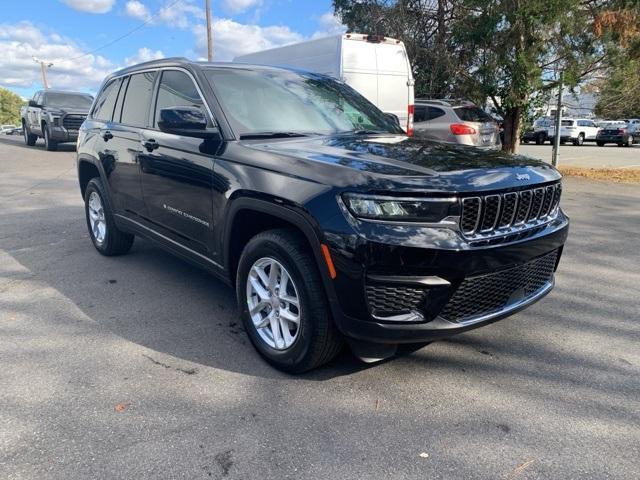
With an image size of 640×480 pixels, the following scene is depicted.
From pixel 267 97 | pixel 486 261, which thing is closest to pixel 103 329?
pixel 267 97

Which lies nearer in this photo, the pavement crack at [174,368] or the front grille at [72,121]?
the pavement crack at [174,368]

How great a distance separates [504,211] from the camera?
112 inches

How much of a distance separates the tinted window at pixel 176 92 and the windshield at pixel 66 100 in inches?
600

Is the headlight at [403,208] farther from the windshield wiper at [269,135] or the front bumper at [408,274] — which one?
the windshield wiper at [269,135]

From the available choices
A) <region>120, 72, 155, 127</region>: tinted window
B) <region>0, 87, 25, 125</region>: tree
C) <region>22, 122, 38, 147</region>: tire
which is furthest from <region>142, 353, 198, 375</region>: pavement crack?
<region>0, 87, 25, 125</region>: tree

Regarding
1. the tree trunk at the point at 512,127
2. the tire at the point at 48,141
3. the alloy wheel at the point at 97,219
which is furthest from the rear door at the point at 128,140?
the tire at the point at 48,141

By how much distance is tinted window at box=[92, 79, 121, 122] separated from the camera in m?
5.27

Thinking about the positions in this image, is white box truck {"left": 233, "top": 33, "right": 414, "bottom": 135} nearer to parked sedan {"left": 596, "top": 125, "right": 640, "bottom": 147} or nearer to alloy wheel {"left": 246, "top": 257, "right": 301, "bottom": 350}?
alloy wheel {"left": 246, "top": 257, "right": 301, "bottom": 350}

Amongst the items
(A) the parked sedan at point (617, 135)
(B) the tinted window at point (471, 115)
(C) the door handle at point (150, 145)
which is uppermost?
(A) the parked sedan at point (617, 135)

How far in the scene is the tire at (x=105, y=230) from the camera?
5270 millimetres

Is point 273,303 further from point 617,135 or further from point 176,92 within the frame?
point 617,135

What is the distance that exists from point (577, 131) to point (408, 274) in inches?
1348

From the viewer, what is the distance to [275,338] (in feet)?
10.5

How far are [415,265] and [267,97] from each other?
1.97 m
